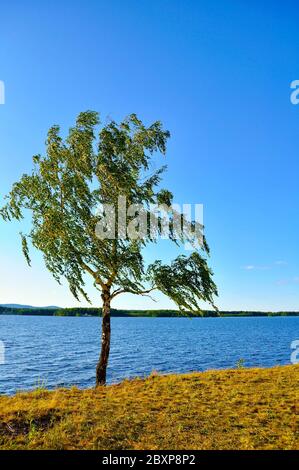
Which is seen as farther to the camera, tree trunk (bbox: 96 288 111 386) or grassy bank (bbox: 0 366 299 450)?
tree trunk (bbox: 96 288 111 386)

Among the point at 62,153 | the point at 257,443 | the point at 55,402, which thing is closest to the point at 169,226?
the point at 62,153

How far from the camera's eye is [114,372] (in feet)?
137

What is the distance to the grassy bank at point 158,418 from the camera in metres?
9.62

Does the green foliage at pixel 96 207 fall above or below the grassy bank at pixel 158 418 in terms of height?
above

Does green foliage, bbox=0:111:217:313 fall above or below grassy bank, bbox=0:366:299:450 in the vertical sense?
above

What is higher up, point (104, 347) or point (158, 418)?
point (104, 347)

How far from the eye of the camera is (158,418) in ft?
38.9

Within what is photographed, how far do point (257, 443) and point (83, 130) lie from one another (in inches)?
655

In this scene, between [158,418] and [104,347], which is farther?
[104,347]

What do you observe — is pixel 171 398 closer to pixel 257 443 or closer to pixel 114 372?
pixel 257 443

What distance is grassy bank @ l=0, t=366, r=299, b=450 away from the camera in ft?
31.6

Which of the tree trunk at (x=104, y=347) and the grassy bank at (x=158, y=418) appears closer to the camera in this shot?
the grassy bank at (x=158, y=418)
